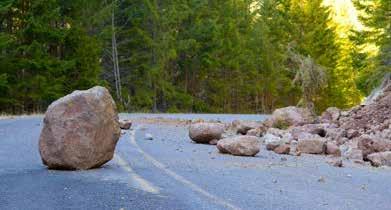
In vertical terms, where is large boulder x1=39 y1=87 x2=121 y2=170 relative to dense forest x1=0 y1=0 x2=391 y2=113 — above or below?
below

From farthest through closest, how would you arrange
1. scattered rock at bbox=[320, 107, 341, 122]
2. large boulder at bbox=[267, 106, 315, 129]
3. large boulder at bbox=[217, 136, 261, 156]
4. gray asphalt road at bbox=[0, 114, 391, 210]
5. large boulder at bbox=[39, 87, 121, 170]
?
scattered rock at bbox=[320, 107, 341, 122], large boulder at bbox=[267, 106, 315, 129], large boulder at bbox=[217, 136, 261, 156], large boulder at bbox=[39, 87, 121, 170], gray asphalt road at bbox=[0, 114, 391, 210]

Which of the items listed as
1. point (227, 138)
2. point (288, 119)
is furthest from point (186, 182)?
point (288, 119)

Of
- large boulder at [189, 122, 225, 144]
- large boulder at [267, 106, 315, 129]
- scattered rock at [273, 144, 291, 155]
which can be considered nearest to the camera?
scattered rock at [273, 144, 291, 155]

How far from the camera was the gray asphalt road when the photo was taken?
700 cm

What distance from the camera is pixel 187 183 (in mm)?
8328

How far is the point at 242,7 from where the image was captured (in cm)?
5672

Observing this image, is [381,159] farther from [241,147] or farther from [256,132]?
[256,132]

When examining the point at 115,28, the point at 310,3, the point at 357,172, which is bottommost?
the point at 357,172

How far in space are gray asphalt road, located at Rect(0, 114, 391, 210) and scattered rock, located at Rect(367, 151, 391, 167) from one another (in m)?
0.86

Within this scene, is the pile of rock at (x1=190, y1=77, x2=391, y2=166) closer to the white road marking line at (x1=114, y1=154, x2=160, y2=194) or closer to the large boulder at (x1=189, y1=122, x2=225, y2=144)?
the large boulder at (x1=189, y1=122, x2=225, y2=144)

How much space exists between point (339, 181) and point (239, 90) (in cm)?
4372

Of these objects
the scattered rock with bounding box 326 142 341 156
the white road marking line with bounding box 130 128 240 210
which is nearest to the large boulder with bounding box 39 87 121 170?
the white road marking line with bounding box 130 128 240 210

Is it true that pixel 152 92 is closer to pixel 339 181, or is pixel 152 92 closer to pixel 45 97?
pixel 45 97

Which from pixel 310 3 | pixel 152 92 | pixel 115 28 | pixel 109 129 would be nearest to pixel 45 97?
pixel 115 28
